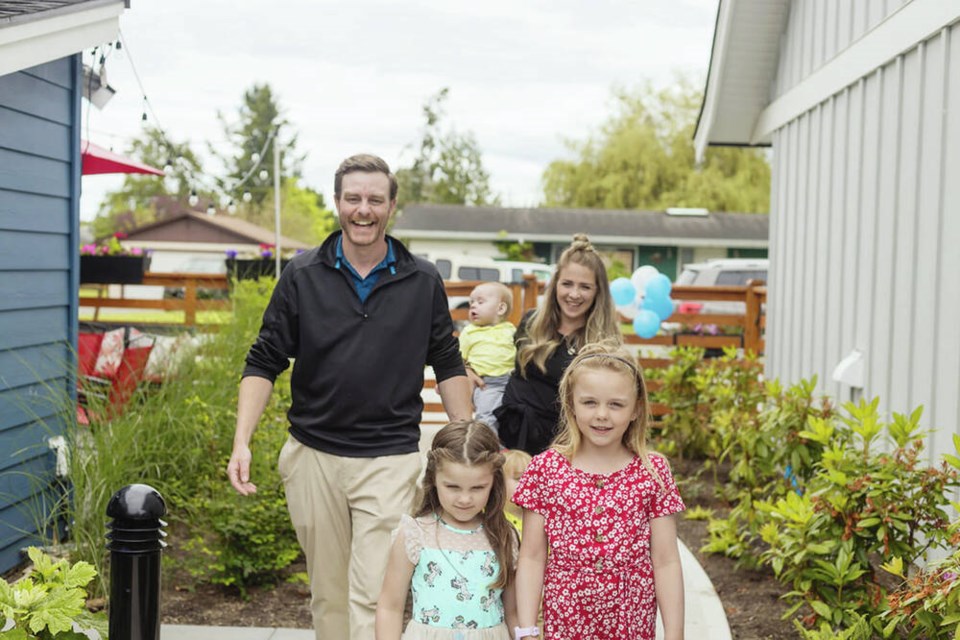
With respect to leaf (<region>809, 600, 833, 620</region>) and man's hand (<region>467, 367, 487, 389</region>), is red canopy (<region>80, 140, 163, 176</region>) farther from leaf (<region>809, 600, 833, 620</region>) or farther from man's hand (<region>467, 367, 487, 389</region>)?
leaf (<region>809, 600, 833, 620</region>)

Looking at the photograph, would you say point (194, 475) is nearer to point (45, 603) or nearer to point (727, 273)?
point (45, 603)

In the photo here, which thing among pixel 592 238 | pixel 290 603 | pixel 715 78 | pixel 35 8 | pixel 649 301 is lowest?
pixel 290 603

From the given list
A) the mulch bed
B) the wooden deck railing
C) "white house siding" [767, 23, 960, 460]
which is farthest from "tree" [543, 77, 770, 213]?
the mulch bed

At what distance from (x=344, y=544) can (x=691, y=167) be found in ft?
138

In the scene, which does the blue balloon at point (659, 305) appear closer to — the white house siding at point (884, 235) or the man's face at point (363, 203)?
the white house siding at point (884, 235)

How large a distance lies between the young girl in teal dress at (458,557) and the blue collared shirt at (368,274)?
82cm

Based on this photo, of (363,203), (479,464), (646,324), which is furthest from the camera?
(646,324)

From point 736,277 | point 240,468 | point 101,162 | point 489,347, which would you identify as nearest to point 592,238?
point 736,277

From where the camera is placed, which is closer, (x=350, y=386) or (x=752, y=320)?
(x=350, y=386)

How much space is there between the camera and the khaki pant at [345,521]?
12.4 feet

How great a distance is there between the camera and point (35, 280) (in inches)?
240

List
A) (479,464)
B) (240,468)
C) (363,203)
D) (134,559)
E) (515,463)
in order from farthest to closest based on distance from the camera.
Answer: (515,463) < (363,203) < (240,468) < (479,464) < (134,559)

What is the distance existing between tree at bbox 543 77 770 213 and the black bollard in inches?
1604

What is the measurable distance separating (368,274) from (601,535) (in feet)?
4.33
